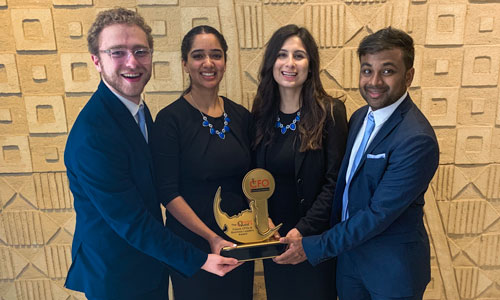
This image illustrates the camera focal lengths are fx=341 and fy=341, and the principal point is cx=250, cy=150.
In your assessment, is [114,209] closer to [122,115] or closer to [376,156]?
[122,115]

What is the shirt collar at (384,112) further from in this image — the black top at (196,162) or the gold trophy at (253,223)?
the black top at (196,162)

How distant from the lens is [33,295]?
2482 mm

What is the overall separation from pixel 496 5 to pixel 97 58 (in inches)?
92.8

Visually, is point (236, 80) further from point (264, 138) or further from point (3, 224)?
point (3, 224)

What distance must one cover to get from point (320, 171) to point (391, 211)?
0.42 meters

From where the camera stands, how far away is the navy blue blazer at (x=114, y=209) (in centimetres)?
121

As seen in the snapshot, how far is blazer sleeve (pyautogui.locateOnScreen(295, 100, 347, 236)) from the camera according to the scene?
1.68m

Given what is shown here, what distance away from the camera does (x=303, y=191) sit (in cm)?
170

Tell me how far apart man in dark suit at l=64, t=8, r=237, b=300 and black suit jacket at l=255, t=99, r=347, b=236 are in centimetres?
58

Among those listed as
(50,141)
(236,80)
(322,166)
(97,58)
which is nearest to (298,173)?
(322,166)

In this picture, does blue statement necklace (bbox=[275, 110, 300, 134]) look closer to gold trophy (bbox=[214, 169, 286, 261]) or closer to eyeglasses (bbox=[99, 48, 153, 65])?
gold trophy (bbox=[214, 169, 286, 261])

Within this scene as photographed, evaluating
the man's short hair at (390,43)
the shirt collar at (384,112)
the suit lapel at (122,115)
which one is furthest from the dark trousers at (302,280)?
the man's short hair at (390,43)

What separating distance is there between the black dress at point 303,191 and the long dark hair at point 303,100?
0.14 ft

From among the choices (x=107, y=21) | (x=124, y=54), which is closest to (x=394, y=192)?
(x=124, y=54)
